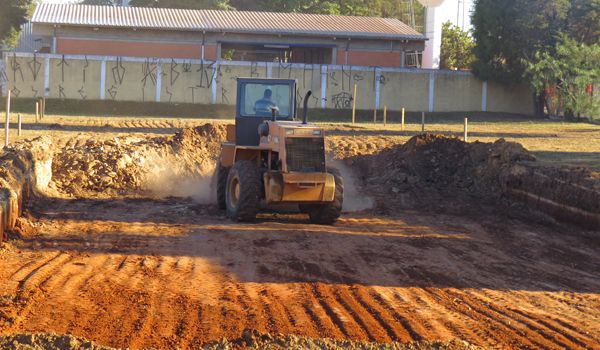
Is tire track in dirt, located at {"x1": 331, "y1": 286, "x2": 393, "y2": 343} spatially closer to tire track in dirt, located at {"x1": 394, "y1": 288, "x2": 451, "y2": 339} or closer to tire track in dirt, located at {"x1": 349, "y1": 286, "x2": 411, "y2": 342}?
tire track in dirt, located at {"x1": 349, "y1": 286, "x2": 411, "y2": 342}

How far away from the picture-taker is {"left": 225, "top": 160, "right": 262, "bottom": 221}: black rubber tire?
46.4 feet

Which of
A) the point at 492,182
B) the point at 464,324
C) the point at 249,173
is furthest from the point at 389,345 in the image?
the point at 492,182

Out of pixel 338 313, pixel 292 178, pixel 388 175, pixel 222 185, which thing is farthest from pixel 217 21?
pixel 338 313

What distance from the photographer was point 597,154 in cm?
2227

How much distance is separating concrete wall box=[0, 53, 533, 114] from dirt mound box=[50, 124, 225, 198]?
21.3 meters

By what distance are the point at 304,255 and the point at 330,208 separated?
2.54 meters

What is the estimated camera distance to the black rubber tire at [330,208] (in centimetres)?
1430

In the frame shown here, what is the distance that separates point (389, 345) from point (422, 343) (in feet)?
1.16

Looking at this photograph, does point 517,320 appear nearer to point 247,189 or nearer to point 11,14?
point 247,189

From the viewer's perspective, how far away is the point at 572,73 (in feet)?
133

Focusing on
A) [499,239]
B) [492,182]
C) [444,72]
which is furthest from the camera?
[444,72]

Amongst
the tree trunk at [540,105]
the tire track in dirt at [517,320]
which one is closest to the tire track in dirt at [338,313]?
the tire track in dirt at [517,320]

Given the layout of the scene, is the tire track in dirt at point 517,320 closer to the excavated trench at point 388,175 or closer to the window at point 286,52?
the excavated trench at point 388,175

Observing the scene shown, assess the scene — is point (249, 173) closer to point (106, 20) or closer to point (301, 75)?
point (301, 75)
